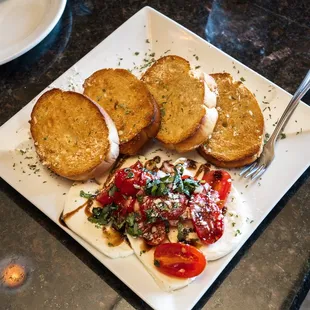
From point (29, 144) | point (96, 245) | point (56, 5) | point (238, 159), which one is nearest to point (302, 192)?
point (238, 159)

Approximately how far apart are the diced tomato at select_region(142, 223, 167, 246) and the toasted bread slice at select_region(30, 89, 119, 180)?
34 cm

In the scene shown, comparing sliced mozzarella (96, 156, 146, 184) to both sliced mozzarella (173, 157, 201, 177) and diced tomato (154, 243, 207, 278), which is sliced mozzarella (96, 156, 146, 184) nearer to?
sliced mozzarella (173, 157, 201, 177)

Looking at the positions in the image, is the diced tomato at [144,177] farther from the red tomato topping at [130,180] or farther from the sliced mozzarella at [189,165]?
the sliced mozzarella at [189,165]

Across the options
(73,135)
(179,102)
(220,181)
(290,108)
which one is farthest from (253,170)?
(73,135)

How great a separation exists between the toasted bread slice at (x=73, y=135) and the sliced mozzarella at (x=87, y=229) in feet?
0.28

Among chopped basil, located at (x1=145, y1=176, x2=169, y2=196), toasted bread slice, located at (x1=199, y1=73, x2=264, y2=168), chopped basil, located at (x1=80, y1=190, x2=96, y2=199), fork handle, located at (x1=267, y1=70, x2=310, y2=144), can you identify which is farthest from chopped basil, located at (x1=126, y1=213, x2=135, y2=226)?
fork handle, located at (x1=267, y1=70, x2=310, y2=144)

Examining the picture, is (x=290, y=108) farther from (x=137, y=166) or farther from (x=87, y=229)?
(x=87, y=229)

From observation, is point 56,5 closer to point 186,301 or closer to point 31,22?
point 31,22

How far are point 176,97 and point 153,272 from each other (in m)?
0.78

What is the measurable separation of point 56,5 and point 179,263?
1.50 metres

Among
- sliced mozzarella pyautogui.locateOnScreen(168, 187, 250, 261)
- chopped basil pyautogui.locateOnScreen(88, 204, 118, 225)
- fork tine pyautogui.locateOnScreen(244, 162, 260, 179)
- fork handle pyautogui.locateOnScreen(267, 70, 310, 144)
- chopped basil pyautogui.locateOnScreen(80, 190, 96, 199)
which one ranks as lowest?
chopped basil pyautogui.locateOnScreen(80, 190, 96, 199)

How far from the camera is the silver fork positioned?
202 cm

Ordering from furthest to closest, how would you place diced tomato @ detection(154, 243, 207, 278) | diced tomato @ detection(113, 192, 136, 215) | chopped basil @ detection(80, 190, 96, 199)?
chopped basil @ detection(80, 190, 96, 199), diced tomato @ detection(113, 192, 136, 215), diced tomato @ detection(154, 243, 207, 278)

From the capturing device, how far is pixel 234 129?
2.11 meters
